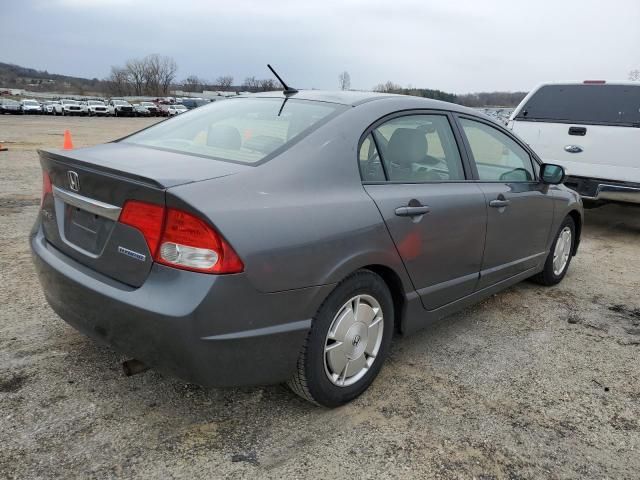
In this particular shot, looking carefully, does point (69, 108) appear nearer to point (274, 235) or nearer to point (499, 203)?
point (499, 203)

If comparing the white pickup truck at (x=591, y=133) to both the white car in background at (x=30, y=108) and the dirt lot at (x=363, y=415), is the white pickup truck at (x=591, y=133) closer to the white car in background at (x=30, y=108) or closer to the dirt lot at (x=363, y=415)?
the dirt lot at (x=363, y=415)

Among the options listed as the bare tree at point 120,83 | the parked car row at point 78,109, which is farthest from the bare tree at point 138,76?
the parked car row at point 78,109

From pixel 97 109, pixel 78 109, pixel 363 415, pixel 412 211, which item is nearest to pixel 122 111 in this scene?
pixel 97 109

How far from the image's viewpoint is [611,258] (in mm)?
6055

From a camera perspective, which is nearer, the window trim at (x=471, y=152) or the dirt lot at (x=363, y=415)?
the dirt lot at (x=363, y=415)

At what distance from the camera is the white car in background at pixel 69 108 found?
50.6 metres

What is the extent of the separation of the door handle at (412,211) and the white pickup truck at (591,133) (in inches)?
188

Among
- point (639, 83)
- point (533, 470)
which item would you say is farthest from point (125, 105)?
point (533, 470)

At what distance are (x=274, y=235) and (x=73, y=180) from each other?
3.48 feet

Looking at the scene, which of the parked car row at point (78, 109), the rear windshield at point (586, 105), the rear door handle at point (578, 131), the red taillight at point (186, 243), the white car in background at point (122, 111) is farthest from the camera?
the white car in background at point (122, 111)

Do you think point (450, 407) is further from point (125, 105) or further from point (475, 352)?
Result: point (125, 105)

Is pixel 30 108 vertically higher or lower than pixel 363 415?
lower

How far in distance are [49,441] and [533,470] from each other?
2.12m

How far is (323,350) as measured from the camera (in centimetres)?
253
